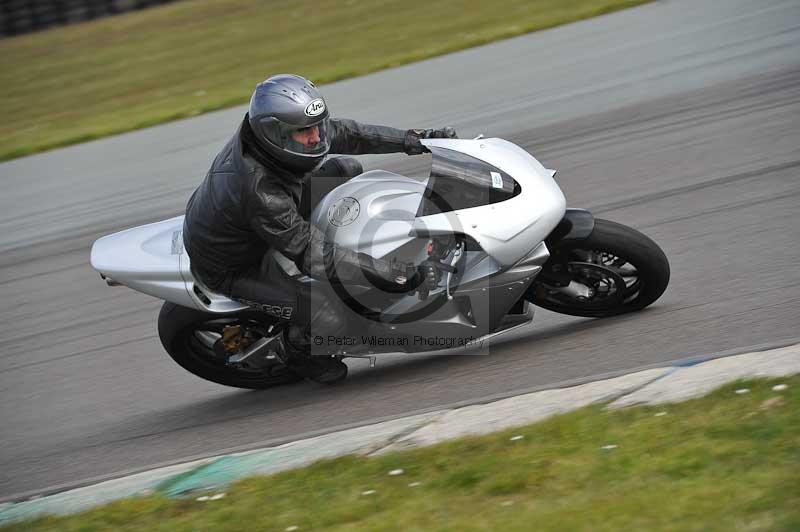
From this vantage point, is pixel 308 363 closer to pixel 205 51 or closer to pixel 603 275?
pixel 603 275

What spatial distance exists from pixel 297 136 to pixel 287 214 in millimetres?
371

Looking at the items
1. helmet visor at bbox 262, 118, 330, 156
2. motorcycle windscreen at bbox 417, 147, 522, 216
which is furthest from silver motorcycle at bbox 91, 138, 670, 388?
helmet visor at bbox 262, 118, 330, 156

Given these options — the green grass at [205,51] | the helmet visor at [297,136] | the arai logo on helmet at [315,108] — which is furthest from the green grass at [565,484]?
the green grass at [205,51]

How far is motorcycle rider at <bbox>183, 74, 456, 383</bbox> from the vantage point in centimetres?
460

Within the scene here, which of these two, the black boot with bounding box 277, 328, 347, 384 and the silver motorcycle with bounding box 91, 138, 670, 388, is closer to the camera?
the silver motorcycle with bounding box 91, 138, 670, 388

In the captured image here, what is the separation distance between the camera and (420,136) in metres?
5.11

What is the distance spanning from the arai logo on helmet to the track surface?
154cm

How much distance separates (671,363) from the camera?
4602 millimetres

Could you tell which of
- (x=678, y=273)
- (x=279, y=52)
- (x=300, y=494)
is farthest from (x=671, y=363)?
(x=279, y=52)

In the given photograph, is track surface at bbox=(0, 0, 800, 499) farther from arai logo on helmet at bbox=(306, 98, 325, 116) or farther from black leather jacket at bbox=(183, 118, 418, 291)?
arai logo on helmet at bbox=(306, 98, 325, 116)

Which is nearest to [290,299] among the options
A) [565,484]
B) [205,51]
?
[565,484]

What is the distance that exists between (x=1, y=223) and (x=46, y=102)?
22.0ft

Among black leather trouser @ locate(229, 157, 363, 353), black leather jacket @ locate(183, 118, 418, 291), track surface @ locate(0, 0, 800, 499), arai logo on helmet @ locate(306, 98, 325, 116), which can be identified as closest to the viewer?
arai logo on helmet @ locate(306, 98, 325, 116)

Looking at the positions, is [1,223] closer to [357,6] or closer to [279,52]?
[279,52]
